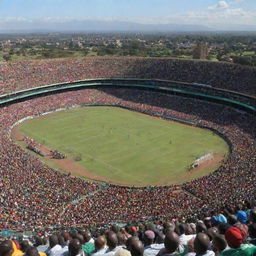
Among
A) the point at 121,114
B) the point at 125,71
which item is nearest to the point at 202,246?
the point at 121,114

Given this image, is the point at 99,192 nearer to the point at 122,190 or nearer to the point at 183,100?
the point at 122,190

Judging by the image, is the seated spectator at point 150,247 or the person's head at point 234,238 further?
the seated spectator at point 150,247

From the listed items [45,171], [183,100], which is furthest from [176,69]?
[45,171]

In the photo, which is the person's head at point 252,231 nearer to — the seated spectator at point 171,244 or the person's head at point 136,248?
the seated spectator at point 171,244

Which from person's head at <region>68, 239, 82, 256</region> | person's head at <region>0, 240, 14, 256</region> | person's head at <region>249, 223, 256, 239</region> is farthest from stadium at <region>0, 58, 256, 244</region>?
person's head at <region>0, 240, 14, 256</region>

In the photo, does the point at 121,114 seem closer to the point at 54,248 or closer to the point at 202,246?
the point at 54,248

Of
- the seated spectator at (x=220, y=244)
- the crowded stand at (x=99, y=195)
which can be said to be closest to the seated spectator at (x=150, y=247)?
the seated spectator at (x=220, y=244)
